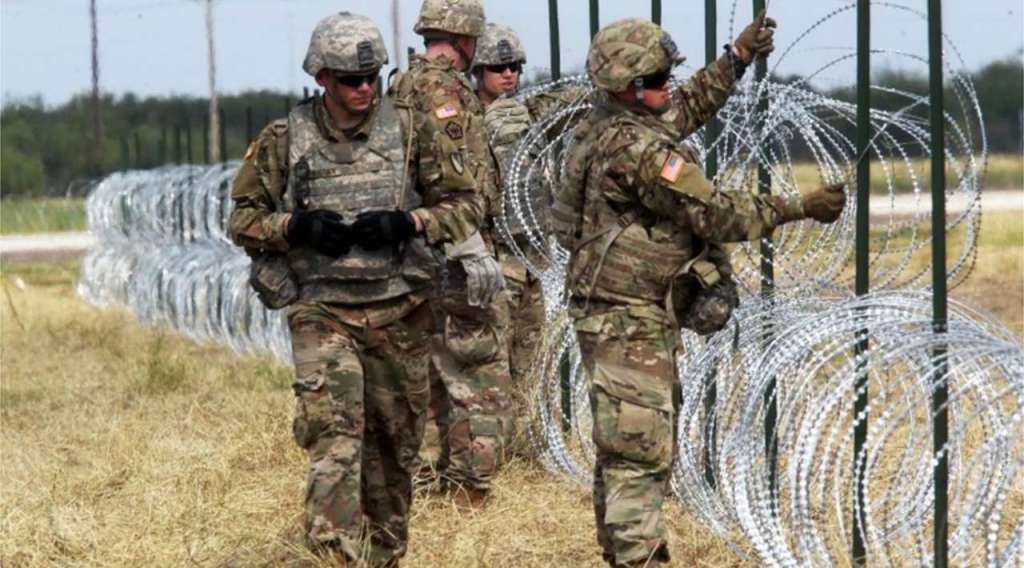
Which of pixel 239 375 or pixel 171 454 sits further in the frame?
pixel 239 375

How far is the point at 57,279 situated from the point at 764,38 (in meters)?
20.4

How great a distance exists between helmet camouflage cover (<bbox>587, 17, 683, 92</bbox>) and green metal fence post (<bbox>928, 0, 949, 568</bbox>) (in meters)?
0.90

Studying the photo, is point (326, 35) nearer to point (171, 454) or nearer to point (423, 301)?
point (423, 301)

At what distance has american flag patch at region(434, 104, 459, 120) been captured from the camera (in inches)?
266

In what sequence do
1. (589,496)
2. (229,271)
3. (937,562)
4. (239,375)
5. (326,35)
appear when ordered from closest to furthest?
(937,562)
(326,35)
(589,496)
(239,375)
(229,271)

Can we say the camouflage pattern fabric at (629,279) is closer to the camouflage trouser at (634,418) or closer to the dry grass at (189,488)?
the camouflage trouser at (634,418)

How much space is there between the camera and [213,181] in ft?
49.3

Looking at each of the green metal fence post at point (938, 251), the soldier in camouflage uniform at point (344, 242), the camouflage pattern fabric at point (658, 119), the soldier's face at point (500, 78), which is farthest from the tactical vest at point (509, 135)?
the green metal fence post at point (938, 251)

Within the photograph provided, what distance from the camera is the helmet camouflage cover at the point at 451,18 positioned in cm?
830

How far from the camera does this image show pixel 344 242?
6.35 metres

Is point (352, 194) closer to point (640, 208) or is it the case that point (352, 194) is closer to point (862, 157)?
point (640, 208)

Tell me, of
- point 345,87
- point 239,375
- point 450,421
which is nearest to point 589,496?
point 450,421

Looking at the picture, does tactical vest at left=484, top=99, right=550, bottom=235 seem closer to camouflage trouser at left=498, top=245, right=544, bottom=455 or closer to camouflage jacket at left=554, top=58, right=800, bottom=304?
camouflage trouser at left=498, top=245, right=544, bottom=455

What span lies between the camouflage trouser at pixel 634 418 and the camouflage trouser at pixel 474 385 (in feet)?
7.02
